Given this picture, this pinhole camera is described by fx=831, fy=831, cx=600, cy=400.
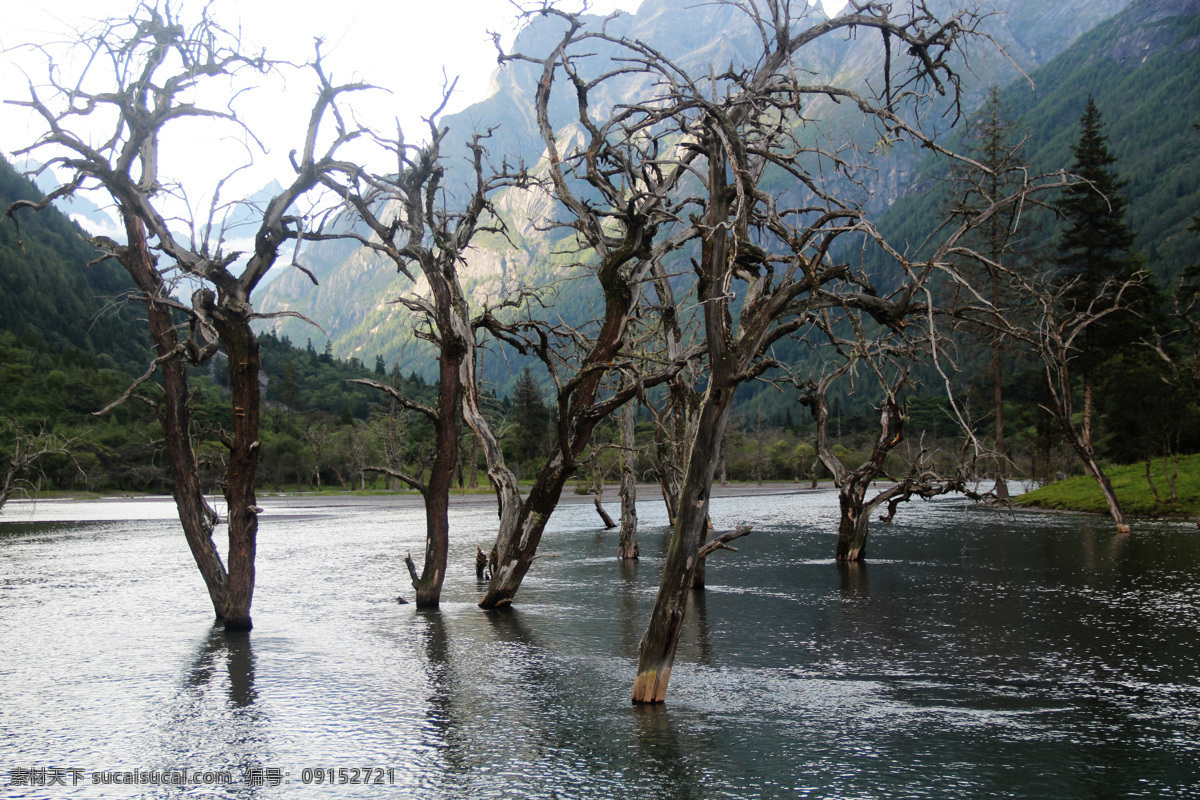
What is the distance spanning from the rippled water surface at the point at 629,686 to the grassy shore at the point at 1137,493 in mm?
15359

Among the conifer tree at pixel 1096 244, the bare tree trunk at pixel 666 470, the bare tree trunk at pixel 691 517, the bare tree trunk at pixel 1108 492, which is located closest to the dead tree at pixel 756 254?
the bare tree trunk at pixel 691 517

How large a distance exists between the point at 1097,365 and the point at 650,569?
3684 cm

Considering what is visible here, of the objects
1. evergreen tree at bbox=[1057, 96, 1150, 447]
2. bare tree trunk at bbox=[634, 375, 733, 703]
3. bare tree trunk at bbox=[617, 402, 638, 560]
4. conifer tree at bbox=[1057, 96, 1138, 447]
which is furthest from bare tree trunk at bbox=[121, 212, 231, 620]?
evergreen tree at bbox=[1057, 96, 1150, 447]

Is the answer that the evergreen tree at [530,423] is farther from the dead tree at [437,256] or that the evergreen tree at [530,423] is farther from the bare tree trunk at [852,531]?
the dead tree at [437,256]

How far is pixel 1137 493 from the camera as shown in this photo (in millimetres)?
42906

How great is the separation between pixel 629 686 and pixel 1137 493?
40.7 m

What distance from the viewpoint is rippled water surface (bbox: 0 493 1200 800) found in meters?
9.03

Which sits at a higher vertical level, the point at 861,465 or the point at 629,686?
the point at 861,465

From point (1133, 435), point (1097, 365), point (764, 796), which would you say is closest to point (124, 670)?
point (764, 796)

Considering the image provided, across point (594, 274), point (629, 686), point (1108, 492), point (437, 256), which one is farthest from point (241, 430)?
point (1108, 492)

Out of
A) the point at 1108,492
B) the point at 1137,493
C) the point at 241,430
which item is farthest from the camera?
the point at 1137,493

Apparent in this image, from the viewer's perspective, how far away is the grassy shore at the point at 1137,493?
39.2 m

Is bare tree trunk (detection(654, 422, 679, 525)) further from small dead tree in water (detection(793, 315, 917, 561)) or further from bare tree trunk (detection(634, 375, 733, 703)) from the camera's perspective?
bare tree trunk (detection(634, 375, 733, 703))

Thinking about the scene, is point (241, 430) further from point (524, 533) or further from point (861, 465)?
point (861, 465)
